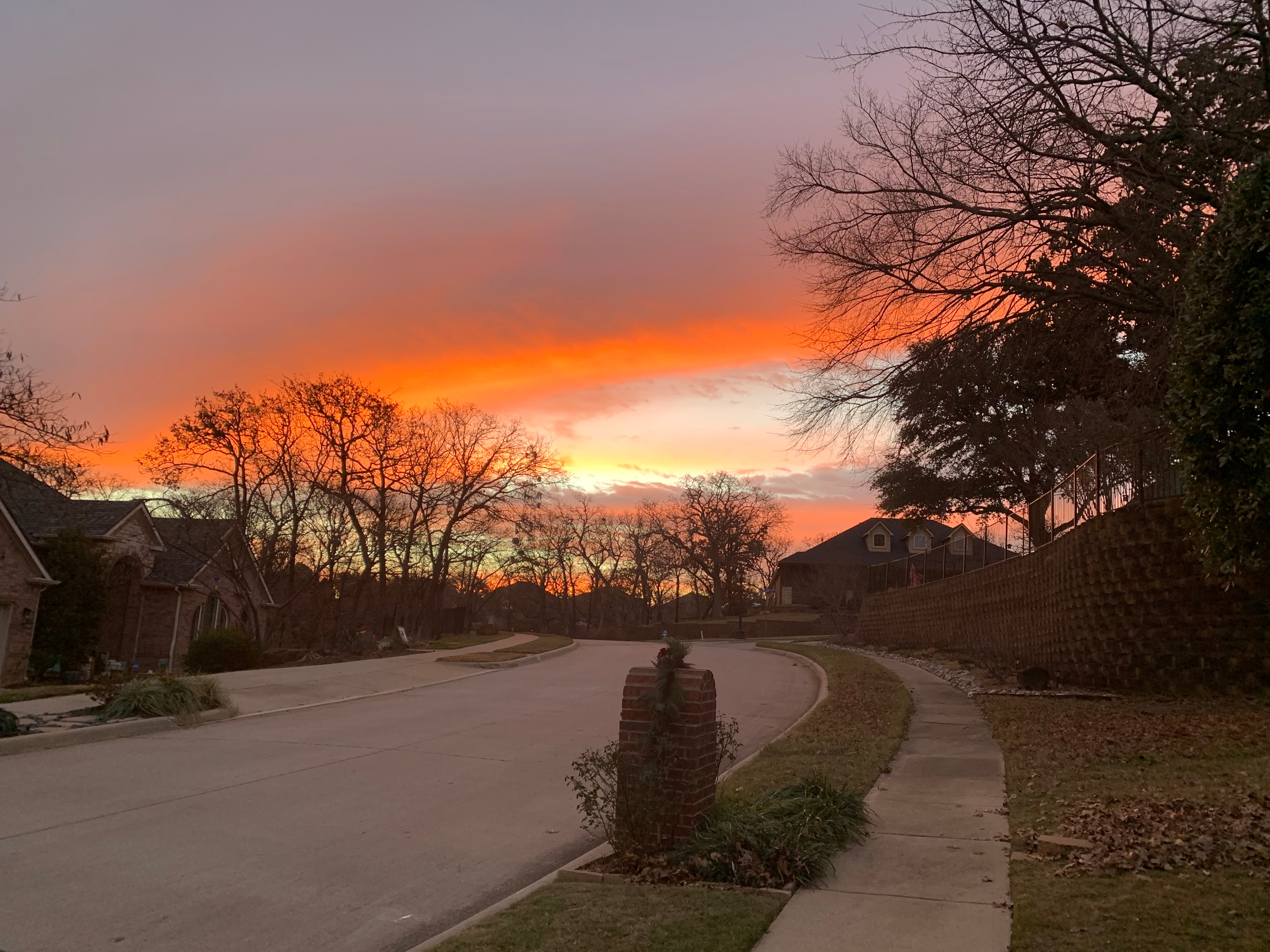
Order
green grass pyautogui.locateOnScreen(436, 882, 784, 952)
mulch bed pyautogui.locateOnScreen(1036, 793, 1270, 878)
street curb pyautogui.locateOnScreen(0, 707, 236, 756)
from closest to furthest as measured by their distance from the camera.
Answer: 1. green grass pyautogui.locateOnScreen(436, 882, 784, 952)
2. mulch bed pyautogui.locateOnScreen(1036, 793, 1270, 878)
3. street curb pyautogui.locateOnScreen(0, 707, 236, 756)

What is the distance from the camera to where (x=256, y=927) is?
5.47 meters

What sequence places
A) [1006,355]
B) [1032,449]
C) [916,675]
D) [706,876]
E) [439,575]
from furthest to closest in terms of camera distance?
[439,575], [1032,449], [916,675], [1006,355], [706,876]

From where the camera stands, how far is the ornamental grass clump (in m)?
5.93

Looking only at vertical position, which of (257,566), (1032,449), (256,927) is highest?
(1032,449)

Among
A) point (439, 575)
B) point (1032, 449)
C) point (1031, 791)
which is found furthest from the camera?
point (439, 575)

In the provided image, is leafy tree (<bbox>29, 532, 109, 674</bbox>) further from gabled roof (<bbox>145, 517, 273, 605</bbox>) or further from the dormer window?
the dormer window

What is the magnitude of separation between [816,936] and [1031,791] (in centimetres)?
416

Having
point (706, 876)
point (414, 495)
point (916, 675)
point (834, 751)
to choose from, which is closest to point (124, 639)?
point (414, 495)

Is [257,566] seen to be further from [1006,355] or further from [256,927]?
[256,927]

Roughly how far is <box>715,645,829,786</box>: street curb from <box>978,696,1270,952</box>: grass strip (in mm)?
2552

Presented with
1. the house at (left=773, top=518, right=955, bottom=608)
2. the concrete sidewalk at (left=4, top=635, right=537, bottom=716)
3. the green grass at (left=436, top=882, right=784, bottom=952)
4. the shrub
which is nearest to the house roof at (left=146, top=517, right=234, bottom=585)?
the shrub

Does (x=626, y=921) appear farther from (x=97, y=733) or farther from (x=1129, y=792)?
(x=97, y=733)

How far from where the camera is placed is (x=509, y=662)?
81.4 ft

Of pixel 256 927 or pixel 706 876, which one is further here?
pixel 706 876
